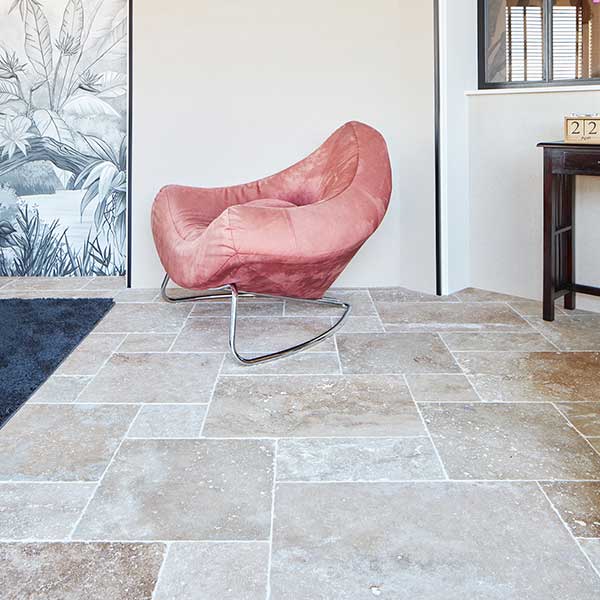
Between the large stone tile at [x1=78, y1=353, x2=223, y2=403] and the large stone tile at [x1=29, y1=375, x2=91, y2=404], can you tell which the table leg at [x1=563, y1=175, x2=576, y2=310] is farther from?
the large stone tile at [x1=29, y1=375, x2=91, y2=404]

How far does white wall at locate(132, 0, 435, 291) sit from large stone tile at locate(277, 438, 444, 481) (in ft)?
6.49

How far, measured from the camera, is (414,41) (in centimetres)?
412

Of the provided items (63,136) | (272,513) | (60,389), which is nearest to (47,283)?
(63,136)

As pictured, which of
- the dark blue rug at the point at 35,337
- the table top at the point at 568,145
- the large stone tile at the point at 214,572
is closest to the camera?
the large stone tile at the point at 214,572

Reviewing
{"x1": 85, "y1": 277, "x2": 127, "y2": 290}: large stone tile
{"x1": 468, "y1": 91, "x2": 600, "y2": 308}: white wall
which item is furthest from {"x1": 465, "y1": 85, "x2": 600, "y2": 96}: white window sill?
{"x1": 85, "y1": 277, "x2": 127, "y2": 290}: large stone tile

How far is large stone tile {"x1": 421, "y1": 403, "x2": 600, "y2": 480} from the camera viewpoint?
2.18m

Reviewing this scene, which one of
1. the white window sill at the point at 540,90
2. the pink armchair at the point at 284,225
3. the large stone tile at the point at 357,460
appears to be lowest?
the large stone tile at the point at 357,460

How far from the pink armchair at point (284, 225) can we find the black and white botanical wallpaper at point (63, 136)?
0.87 meters

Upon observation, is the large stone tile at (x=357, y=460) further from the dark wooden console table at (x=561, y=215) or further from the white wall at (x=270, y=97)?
the white wall at (x=270, y=97)

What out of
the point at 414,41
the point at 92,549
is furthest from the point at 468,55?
the point at 92,549

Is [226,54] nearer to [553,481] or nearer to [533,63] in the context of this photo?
[533,63]

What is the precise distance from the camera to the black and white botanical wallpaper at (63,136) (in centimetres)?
453

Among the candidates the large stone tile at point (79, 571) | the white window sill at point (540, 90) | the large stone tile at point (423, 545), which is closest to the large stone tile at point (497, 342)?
the white window sill at point (540, 90)

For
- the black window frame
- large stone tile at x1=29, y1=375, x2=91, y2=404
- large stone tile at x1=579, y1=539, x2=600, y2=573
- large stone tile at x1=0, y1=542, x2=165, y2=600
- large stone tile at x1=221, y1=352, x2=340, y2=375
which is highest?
the black window frame
